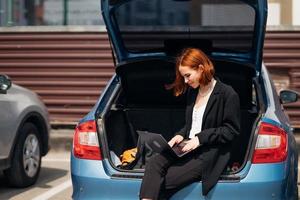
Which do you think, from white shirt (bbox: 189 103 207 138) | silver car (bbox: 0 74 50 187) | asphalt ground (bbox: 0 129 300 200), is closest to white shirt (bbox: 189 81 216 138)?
white shirt (bbox: 189 103 207 138)

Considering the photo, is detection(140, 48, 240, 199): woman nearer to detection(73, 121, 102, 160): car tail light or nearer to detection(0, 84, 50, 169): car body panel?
detection(73, 121, 102, 160): car tail light

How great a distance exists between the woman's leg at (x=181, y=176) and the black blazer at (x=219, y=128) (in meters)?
0.06

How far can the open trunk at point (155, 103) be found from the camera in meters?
4.95

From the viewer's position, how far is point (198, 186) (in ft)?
13.9

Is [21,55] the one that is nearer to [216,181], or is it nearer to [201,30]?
[201,30]

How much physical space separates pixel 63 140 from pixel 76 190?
5421mm

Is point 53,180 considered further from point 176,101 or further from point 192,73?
point 192,73

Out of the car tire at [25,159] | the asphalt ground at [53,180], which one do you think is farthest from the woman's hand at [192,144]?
the car tire at [25,159]

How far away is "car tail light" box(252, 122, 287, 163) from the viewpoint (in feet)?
14.0

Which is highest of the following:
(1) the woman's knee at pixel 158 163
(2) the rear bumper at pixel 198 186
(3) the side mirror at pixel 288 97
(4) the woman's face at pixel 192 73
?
(4) the woman's face at pixel 192 73

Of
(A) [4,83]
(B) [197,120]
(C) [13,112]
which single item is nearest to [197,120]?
(B) [197,120]

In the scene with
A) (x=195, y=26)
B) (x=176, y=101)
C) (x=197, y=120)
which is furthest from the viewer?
(x=176, y=101)

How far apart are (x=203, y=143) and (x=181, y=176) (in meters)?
0.27

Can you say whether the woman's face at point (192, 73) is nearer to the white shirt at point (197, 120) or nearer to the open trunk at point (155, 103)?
the white shirt at point (197, 120)
